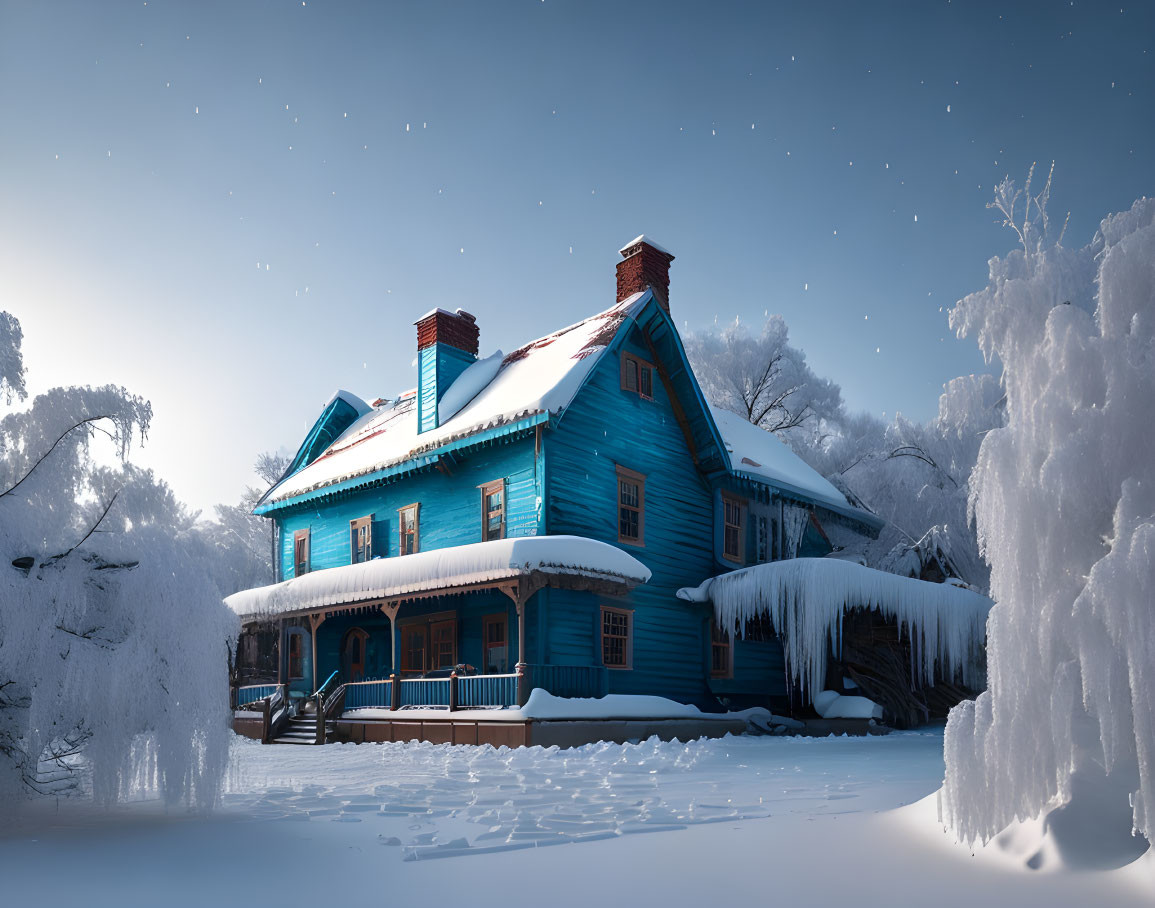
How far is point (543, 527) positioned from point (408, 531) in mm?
4920

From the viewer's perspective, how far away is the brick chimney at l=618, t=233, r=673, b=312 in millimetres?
23609

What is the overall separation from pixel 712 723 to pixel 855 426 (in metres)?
24.9

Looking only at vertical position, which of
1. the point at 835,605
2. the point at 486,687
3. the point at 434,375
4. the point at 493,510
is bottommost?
the point at 486,687

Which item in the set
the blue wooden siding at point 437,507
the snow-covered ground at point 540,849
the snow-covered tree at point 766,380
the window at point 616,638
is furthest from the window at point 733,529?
the snow-covered tree at point 766,380

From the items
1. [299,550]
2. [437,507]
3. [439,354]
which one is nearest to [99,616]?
[437,507]

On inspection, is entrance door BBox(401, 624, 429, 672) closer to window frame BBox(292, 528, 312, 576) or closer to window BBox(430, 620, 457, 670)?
window BBox(430, 620, 457, 670)

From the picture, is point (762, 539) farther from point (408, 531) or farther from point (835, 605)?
point (408, 531)

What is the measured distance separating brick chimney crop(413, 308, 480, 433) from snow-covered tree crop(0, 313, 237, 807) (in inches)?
570

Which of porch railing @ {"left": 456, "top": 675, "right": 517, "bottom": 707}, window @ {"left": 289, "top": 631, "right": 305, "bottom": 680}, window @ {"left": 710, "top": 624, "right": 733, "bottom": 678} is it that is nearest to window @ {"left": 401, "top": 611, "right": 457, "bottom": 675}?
porch railing @ {"left": 456, "top": 675, "right": 517, "bottom": 707}

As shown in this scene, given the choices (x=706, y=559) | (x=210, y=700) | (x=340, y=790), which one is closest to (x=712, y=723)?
(x=706, y=559)

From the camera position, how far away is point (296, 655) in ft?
85.9

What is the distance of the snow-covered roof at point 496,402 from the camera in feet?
66.1

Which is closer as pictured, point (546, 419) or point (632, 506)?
point (546, 419)

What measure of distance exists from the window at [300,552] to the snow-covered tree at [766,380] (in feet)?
67.1
